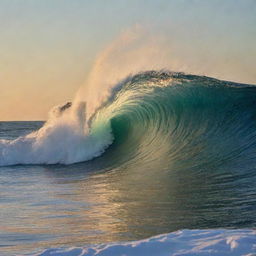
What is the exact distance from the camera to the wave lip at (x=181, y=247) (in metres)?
5.00

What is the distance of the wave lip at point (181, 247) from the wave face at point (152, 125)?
9230 mm

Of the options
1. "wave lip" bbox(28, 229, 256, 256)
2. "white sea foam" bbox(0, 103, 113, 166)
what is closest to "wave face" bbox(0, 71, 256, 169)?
"white sea foam" bbox(0, 103, 113, 166)

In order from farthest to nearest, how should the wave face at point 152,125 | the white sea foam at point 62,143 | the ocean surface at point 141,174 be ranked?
the white sea foam at point 62,143
the wave face at point 152,125
the ocean surface at point 141,174

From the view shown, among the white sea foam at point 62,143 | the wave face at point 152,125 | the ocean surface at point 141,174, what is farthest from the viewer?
the white sea foam at point 62,143

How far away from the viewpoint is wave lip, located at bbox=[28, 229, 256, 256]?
5000 mm

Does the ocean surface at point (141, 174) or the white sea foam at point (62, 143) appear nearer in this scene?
the ocean surface at point (141, 174)

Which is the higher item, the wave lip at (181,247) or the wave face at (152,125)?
the wave face at (152,125)

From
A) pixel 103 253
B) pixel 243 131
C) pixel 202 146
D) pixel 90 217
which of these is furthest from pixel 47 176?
pixel 103 253

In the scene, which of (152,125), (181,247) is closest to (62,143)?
(152,125)

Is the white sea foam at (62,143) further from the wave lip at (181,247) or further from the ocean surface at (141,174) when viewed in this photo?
the wave lip at (181,247)

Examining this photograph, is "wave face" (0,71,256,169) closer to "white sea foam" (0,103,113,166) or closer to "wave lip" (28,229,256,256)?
"white sea foam" (0,103,113,166)

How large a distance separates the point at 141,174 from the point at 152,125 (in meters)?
6.35

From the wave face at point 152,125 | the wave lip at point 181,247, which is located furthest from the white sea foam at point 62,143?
the wave lip at point 181,247

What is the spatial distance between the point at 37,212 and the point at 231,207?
9.15ft
